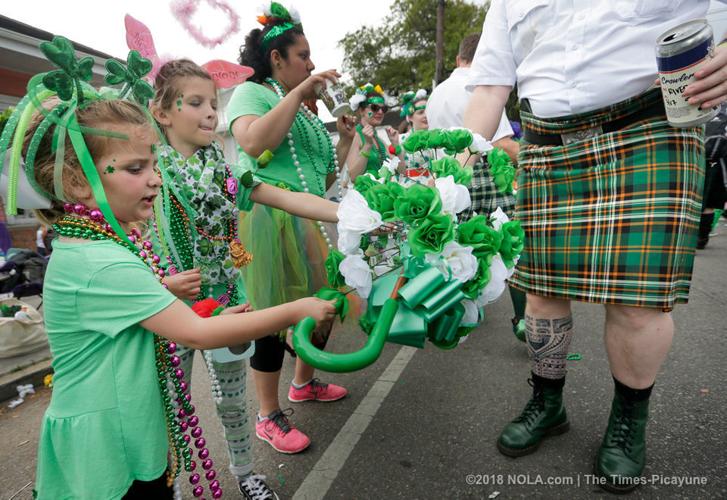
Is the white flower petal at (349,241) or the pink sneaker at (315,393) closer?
the white flower petal at (349,241)

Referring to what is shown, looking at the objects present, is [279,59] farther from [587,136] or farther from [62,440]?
[62,440]

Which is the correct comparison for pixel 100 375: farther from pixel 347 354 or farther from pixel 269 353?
pixel 269 353

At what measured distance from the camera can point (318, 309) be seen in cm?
108

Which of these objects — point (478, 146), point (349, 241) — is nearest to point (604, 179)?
point (478, 146)

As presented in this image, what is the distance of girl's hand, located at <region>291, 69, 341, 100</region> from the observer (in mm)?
1880

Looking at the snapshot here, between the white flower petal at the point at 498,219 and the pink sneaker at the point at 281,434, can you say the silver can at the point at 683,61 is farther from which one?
the pink sneaker at the point at 281,434

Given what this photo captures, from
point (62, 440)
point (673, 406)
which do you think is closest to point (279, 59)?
point (62, 440)

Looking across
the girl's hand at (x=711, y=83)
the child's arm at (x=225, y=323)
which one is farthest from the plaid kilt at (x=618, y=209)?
the child's arm at (x=225, y=323)

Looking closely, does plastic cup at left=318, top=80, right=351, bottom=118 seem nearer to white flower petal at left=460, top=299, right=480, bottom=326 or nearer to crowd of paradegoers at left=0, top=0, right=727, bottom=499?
crowd of paradegoers at left=0, top=0, right=727, bottom=499

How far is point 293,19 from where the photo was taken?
2.19m

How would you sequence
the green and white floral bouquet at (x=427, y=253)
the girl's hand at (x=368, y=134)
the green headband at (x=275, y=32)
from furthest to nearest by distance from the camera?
the girl's hand at (x=368, y=134), the green headband at (x=275, y=32), the green and white floral bouquet at (x=427, y=253)

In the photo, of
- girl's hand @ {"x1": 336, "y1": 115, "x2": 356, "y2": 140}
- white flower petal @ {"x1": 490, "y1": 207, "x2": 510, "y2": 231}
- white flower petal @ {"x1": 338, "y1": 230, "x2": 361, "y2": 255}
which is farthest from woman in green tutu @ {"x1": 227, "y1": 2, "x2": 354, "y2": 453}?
white flower petal @ {"x1": 490, "y1": 207, "x2": 510, "y2": 231}

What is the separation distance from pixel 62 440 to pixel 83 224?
571 millimetres

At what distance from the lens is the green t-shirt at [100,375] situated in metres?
1.07
